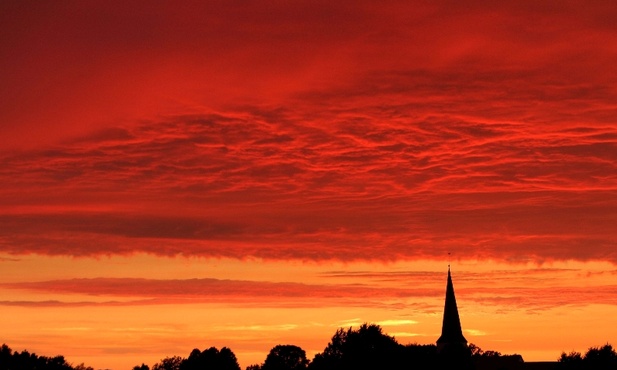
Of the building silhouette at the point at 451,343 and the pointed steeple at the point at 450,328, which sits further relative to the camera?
the pointed steeple at the point at 450,328

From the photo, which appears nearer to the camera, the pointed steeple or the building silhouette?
the building silhouette

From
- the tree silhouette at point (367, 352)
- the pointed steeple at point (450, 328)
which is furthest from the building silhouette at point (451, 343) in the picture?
the tree silhouette at point (367, 352)

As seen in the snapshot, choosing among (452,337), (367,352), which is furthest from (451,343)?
(367,352)

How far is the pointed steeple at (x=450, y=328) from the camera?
15212cm

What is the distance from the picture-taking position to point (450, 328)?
505 feet

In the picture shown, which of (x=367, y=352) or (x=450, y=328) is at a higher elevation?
(x=450, y=328)

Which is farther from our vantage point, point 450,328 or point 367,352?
point 450,328

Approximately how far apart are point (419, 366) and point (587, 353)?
74.9 feet

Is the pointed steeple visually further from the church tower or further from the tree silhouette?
the tree silhouette

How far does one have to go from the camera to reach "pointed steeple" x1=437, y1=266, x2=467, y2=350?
152 meters

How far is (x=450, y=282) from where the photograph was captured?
156 meters

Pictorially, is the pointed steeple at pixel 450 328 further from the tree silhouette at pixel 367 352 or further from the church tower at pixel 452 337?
the tree silhouette at pixel 367 352

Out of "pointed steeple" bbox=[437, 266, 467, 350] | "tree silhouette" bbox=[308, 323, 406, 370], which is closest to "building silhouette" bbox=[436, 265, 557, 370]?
"pointed steeple" bbox=[437, 266, 467, 350]

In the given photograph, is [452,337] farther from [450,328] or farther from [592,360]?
[592,360]
